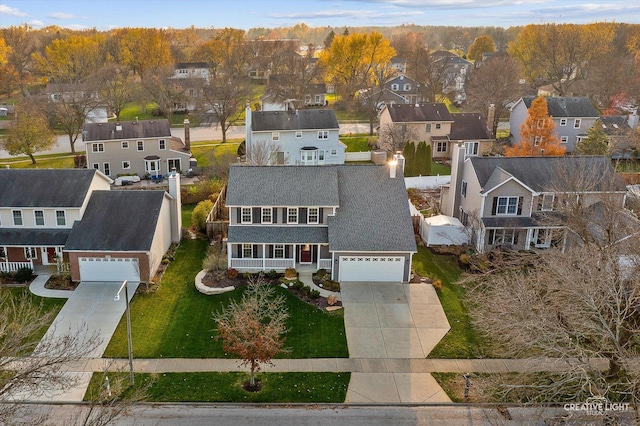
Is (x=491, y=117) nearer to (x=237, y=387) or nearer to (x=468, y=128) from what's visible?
(x=468, y=128)

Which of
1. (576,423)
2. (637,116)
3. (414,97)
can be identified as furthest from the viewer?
(414,97)

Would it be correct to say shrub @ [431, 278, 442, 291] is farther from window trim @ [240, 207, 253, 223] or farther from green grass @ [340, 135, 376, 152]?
green grass @ [340, 135, 376, 152]

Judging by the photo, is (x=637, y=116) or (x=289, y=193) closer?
(x=289, y=193)

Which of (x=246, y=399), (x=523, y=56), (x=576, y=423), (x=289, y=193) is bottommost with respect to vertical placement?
(x=246, y=399)

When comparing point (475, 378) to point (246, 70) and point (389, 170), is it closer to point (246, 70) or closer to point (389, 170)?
point (389, 170)

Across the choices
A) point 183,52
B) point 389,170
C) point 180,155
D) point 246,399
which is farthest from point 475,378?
point 183,52

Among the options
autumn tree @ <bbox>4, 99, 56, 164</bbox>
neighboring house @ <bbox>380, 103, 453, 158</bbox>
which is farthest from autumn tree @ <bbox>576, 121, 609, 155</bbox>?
autumn tree @ <bbox>4, 99, 56, 164</bbox>
